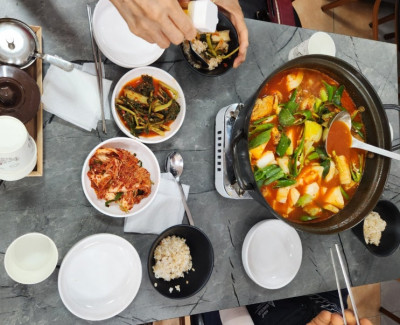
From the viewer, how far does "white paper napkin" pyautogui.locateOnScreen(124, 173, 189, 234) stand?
199 cm

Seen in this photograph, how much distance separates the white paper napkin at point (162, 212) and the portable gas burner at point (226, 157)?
0.70 ft

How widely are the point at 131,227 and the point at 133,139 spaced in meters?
0.47

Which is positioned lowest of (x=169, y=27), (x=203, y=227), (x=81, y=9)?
(x=203, y=227)

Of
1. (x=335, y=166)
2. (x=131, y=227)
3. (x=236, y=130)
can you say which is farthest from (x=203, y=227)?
(x=335, y=166)

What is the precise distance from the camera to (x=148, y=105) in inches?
76.9

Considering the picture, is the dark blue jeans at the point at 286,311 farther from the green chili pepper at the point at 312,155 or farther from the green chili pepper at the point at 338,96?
the green chili pepper at the point at 338,96

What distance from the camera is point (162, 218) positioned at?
2047mm

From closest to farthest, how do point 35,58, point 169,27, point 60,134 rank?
point 169,27 < point 35,58 < point 60,134

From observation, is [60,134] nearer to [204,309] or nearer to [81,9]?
[81,9]

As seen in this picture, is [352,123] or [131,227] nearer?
[131,227]

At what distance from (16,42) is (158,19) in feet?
2.61

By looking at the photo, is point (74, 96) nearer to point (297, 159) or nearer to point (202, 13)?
point (202, 13)

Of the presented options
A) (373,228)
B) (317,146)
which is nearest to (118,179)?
(317,146)

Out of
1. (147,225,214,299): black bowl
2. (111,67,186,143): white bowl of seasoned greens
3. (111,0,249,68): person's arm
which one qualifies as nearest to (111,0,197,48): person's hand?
(111,0,249,68): person's arm
